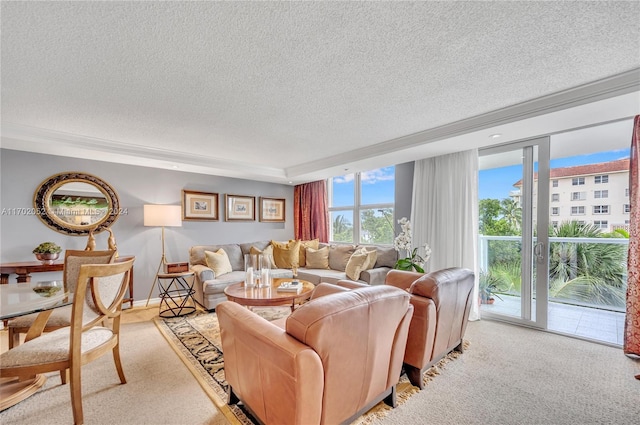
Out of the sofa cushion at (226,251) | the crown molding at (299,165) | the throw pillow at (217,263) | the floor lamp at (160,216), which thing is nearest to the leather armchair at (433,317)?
the crown molding at (299,165)

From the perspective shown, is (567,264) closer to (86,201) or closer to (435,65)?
(435,65)

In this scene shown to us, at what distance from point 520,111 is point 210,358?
3649mm

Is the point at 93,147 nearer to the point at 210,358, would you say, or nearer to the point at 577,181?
the point at 210,358

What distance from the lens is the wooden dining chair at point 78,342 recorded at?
1591 mm

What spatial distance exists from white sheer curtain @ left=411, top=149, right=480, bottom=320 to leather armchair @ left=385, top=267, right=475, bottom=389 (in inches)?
51.1

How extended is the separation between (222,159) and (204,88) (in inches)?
93.8

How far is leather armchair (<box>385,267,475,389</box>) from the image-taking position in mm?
1994

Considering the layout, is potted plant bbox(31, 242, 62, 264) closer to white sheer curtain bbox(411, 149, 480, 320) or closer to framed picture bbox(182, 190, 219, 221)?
framed picture bbox(182, 190, 219, 221)

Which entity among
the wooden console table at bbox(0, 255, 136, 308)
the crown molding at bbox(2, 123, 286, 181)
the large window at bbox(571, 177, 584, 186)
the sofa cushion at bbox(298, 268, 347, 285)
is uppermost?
the crown molding at bbox(2, 123, 286, 181)

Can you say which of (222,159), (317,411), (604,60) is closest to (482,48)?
(604,60)

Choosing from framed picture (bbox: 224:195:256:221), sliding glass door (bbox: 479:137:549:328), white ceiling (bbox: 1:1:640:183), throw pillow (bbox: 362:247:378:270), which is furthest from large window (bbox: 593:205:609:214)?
framed picture (bbox: 224:195:256:221)

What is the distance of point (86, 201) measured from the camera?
12.4ft

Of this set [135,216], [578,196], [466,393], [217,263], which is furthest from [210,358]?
[578,196]

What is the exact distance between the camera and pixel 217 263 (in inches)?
160
